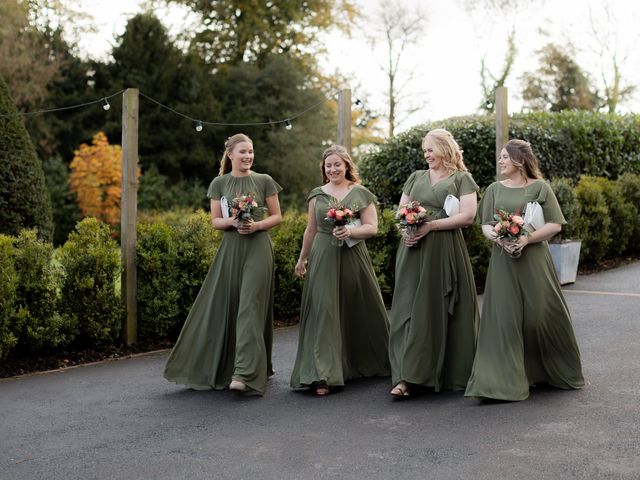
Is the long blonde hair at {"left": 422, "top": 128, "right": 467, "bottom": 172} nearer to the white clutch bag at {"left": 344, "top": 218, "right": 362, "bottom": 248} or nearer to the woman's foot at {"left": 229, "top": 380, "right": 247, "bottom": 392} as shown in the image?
the white clutch bag at {"left": 344, "top": 218, "right": 362, "bottom": 248}

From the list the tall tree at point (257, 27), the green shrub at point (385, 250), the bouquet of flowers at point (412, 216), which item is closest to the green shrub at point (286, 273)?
the green shrub at point (385, 250)

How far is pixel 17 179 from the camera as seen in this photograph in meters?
11.9

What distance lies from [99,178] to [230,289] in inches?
973

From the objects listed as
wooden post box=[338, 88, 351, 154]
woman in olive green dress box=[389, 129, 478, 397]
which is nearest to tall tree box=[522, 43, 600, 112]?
wooden post box=[338, 88, 351, 154]

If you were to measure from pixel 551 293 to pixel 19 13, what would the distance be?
30.4 metres

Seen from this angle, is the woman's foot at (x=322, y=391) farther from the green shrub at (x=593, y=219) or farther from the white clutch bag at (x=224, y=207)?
the green shrub at (x=593, y=219)

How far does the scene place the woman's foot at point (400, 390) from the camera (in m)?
6.86

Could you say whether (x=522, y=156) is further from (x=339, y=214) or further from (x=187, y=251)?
(x=187, y=251)

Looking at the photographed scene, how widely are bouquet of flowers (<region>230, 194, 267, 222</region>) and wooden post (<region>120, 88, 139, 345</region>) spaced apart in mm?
2410

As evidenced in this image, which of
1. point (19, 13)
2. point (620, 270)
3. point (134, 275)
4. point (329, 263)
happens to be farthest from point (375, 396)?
point (19, 13)

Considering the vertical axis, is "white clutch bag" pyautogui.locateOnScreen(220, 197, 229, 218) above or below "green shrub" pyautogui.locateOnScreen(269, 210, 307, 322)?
above

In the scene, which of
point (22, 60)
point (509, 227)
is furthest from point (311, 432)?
point (22, 60)

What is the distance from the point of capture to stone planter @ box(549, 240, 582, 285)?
42.5ft

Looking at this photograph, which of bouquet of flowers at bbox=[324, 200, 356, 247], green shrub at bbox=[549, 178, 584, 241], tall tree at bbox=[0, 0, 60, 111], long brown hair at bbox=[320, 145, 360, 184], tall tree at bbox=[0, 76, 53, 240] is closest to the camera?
bouquet of flowers at bbox=[324, 200, 356, 247]
